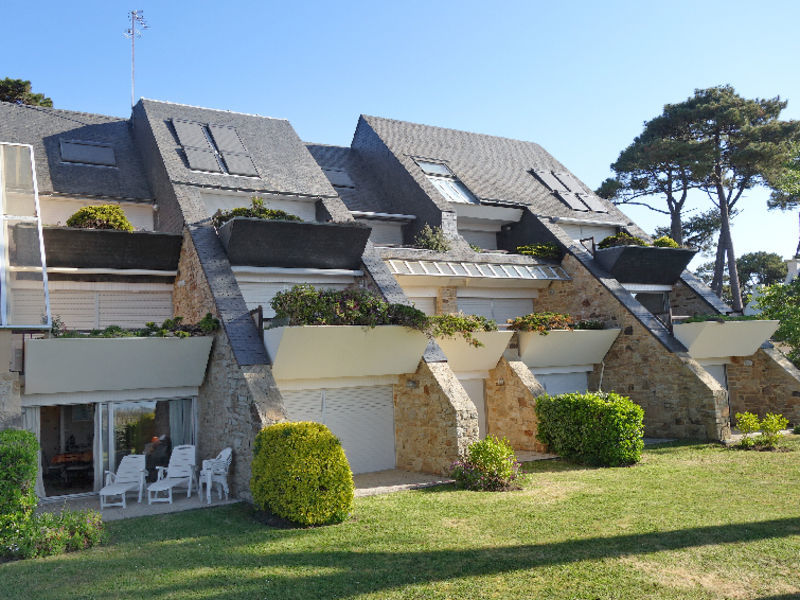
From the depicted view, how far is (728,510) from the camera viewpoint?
9797 mm

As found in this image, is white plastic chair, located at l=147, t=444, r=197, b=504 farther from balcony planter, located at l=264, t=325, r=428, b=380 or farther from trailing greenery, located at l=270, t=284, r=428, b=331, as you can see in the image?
trailing greenery, located at l=270, t=284, r=428, b=331

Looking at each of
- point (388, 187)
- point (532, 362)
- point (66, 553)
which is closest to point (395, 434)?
point (532, 362)

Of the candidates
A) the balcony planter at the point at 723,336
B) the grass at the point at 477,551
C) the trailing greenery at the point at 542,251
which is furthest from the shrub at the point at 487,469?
the trailing greenery at the point at 542,251

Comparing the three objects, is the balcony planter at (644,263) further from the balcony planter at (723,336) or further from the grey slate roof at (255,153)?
the grey slate roof at (255,153)

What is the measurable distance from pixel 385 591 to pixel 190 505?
6.52 m

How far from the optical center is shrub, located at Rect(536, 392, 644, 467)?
14.3 metres

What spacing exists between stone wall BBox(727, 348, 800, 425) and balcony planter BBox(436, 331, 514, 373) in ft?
31.5

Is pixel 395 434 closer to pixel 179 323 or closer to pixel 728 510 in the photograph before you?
pixel 179 323

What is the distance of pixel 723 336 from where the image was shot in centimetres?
1934

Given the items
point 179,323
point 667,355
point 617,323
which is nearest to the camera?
point 179,323

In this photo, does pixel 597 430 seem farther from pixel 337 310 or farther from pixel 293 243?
Result: pixel 293 243

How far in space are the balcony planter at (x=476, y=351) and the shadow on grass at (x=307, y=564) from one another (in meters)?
8.29

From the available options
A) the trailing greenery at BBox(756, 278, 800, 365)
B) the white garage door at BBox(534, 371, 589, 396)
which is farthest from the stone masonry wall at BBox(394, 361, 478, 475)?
A: the trailing greenery at BBox(756, 278, 800, 365)

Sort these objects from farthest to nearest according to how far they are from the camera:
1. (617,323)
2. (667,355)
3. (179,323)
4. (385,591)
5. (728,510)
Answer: (617,323), (667,355), (179,323), (728,510), (385,591)
